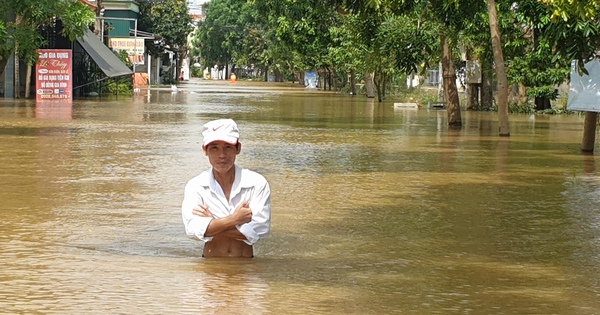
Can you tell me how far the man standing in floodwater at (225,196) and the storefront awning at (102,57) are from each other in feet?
145

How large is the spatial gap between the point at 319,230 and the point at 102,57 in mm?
44370

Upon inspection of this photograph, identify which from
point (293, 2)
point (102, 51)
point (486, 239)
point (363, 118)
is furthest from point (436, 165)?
point (102, 51)

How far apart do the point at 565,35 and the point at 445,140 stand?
26.6ft

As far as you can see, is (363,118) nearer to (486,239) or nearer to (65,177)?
(65,177)

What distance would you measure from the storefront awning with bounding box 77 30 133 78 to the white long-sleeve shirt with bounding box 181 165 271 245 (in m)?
44.2

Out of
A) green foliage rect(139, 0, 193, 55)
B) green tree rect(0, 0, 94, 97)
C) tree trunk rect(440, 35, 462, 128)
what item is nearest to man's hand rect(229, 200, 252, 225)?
tree trunk rect(440, 35, 462, 128)

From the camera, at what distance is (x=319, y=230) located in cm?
1038

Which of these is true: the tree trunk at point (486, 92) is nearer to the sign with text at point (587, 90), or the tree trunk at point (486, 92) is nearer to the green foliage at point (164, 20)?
the sign with text at point (587, 90)

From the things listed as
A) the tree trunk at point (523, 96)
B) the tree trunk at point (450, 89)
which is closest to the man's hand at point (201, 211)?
the tree trunk at point (450, 89)

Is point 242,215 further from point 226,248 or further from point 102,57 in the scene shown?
point 102,57

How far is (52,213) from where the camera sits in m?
11.1

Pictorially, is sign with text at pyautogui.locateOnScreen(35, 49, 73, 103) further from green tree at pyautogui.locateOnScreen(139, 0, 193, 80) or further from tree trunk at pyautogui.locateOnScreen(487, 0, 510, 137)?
green tree at pyautogui.locateOnScreen(139, 0, 193, 80)

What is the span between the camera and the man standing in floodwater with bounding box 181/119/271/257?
6984 millimetres

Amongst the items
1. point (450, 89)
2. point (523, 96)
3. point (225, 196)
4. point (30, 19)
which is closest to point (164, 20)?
point (30, 19)
